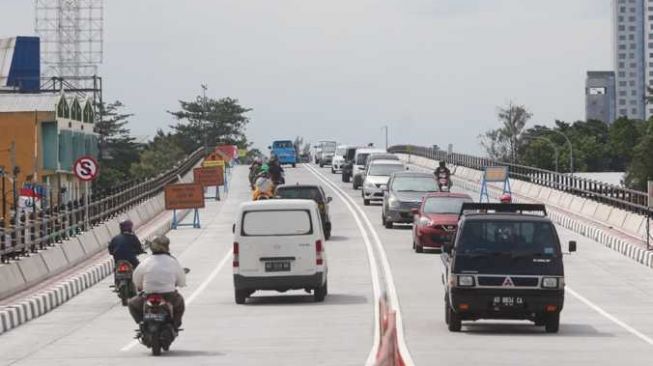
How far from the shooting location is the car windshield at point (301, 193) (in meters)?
46.2

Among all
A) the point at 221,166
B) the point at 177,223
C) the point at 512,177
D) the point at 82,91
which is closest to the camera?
the point at 177,223

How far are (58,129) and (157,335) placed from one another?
188 feet

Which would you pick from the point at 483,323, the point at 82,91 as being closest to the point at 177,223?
the point at 483,323

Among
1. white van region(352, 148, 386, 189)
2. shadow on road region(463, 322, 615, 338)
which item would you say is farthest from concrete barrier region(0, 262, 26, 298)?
white van region(352, 148, 386, 189)

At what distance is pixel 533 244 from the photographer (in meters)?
23.5

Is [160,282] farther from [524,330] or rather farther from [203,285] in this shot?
[203,285]

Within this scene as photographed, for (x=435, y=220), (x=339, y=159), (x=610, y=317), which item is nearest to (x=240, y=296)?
(x=610, y=317)

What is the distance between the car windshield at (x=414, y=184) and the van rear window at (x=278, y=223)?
22.5m

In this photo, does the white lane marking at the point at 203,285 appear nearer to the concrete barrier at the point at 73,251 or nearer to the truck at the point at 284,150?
the concrete barrier at the point at 73,251

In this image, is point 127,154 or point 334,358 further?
point 127,154

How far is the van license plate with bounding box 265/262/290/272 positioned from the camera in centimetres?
2920

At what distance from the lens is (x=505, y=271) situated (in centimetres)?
2325

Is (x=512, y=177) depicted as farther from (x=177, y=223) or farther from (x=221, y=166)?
(x=177, y=223)

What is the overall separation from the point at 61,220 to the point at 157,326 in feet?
65.8
